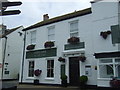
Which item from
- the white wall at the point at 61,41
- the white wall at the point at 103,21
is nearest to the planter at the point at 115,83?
the white wall at the point at 61,41

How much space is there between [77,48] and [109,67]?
308 cm

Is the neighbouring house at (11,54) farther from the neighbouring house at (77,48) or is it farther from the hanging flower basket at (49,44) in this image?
the hanging flower basket at (49,44)

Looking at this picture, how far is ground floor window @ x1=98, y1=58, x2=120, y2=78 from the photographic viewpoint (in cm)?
1052

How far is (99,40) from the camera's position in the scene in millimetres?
11781

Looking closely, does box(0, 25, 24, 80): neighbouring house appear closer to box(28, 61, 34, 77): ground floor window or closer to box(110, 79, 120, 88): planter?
box(28, 61, 34, 77): ground floor window

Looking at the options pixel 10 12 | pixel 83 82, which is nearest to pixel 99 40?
pixel 83 82

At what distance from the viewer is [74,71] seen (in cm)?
1358

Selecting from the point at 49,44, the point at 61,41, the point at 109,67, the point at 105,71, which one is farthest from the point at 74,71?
the point at 49,44

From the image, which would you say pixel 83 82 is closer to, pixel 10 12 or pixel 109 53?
pixel 109 53

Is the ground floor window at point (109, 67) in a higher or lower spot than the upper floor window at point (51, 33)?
lower

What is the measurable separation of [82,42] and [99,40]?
1.65 metres

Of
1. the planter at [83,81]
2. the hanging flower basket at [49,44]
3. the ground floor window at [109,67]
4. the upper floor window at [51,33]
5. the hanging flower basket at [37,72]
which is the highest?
the upper floor window at [51,33]

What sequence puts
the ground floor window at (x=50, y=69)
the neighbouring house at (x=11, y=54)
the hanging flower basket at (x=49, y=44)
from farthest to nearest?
the neighbouring house at (x=11, y=54)
the hanging flower basket at (x=49, y=44)
the ground floor window at (x=50, y=69)

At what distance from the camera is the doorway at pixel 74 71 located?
13359mm
